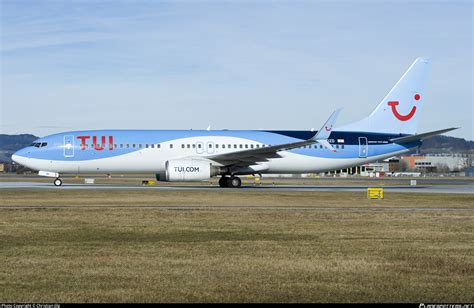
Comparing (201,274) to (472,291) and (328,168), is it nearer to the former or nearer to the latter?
(472,291)

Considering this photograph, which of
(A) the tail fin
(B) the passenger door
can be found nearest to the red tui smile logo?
(A) the tail fin

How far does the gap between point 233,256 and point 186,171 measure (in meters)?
30.9

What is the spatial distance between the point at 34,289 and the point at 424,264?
308 inches

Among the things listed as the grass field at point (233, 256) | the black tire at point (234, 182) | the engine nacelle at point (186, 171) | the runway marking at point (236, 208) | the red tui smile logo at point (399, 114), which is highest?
the red tui smile logo at point (399, 114)

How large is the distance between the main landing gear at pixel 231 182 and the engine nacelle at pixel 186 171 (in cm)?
311

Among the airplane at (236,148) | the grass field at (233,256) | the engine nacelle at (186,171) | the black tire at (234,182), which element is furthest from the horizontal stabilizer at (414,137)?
the grass field at (233,256)

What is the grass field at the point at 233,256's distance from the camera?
427 inches

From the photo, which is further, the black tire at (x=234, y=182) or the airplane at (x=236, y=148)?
the black tire at (x=234, y=182)

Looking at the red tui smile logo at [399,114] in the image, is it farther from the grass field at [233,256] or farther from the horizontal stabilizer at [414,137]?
the grass field at [233,256]

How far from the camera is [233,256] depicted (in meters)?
14.5

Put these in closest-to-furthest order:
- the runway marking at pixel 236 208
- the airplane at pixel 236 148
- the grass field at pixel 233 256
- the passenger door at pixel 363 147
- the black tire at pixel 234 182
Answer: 1. the grass field at pixel 233 256
2. the runway marking at pixel 236 208
3. the airplane at pixel 236 148
4. the black tire at pixel 234 182
5. the passenger door at pixel 363 147

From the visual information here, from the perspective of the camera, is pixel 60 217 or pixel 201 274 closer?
pixel 201 274

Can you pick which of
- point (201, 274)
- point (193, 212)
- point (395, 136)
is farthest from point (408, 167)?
point (201, 274)

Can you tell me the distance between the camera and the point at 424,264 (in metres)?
13.7
